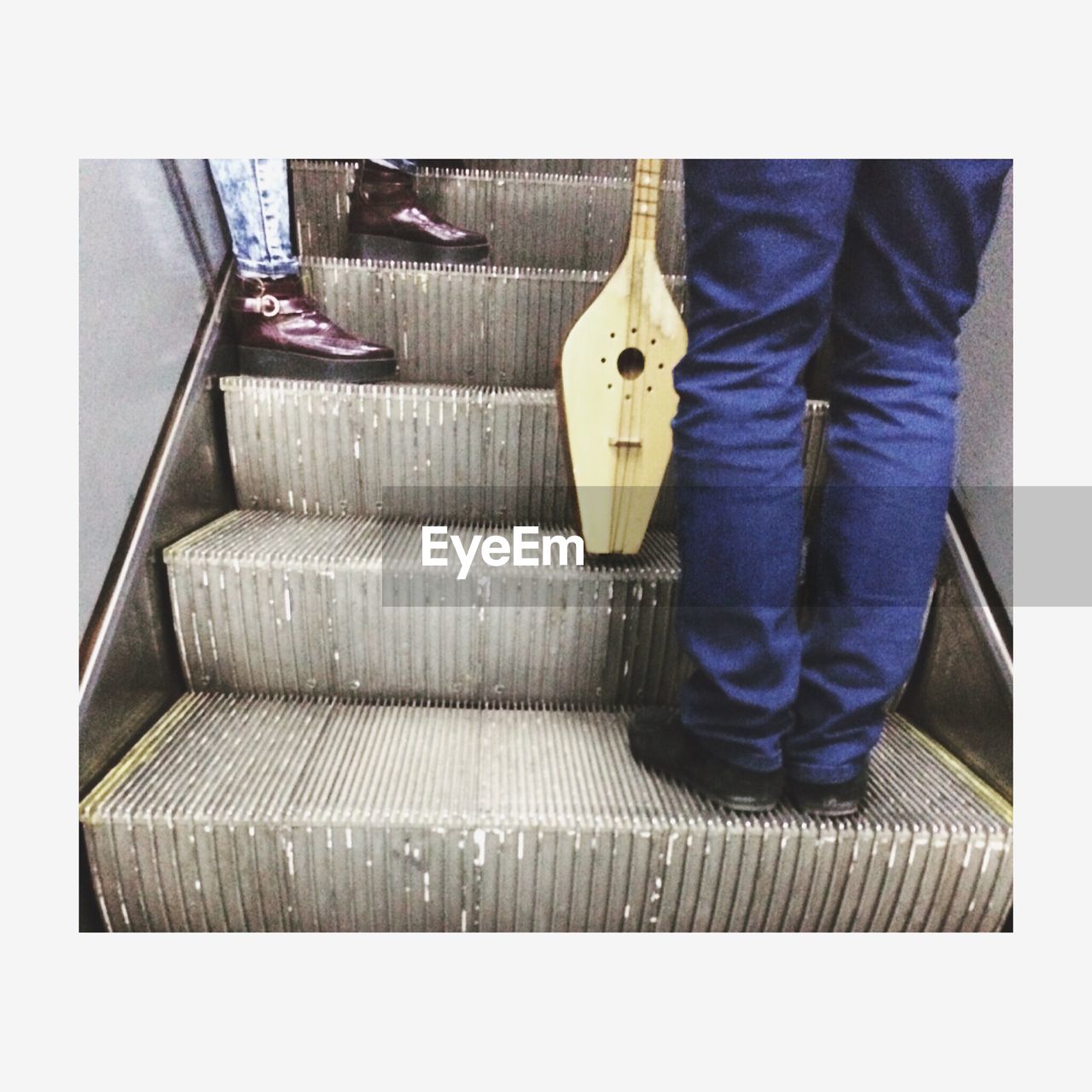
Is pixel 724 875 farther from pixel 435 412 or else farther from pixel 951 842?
pixel 435 412

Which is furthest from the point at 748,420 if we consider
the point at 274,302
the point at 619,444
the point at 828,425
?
the point at 274,302

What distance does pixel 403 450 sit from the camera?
37.9 inches

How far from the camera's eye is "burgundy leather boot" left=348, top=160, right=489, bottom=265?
1232mm

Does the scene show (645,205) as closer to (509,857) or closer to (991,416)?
(991,416)

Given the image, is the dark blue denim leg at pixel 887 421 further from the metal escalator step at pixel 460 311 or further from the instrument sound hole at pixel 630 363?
the metal escalator step at pixel 460 311

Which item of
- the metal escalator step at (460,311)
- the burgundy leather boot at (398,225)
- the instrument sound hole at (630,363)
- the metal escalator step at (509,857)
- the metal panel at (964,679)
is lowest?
the metal escalator step at (509,857)

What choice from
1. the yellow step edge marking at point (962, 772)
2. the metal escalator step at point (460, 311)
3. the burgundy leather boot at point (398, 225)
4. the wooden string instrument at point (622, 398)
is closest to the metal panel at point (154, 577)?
the metal escalator step at point (460, 311)

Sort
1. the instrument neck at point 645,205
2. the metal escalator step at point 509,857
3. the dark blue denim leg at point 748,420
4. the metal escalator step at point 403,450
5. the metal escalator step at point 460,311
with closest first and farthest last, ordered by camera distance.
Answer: the dark blue denim leg at point 748,420 → the metal escalator step at point 509,857 → the instrument neck at point 645,205 → the metal escalator step at point 403,450 → the metal escalator step at point 460,311

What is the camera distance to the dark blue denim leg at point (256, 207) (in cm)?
100

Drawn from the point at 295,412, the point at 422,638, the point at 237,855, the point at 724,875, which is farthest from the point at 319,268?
the point at 724,875

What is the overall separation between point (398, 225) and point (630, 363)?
1.93 feet

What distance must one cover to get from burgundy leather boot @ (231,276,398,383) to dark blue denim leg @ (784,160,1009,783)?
24.9 inches

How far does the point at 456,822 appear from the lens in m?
0.68

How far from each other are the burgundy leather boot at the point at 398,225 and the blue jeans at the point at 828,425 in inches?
29.1
